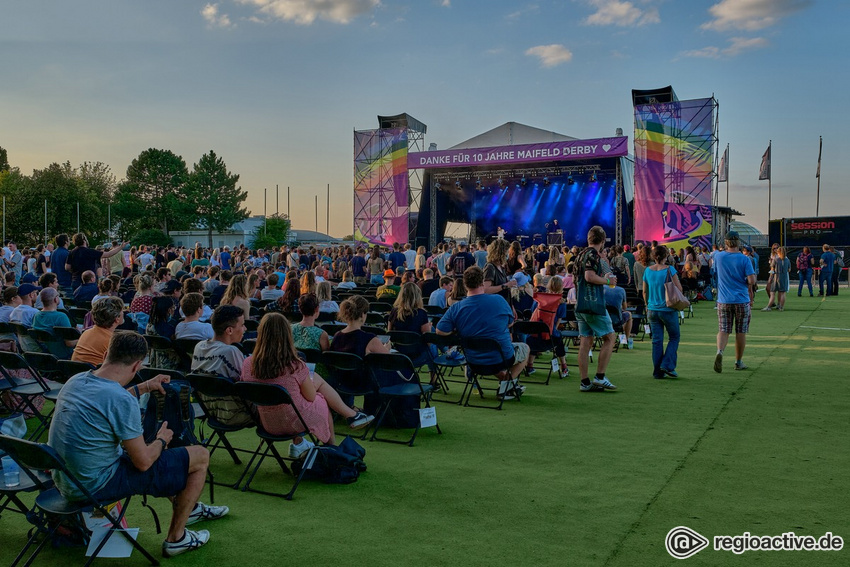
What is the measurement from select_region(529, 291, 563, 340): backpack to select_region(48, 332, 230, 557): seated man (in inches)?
212

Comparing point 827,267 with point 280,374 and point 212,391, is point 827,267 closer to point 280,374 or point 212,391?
point 280,374

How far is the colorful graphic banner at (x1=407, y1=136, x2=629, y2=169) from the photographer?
22.2 metres

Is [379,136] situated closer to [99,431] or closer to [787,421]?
[787,421]

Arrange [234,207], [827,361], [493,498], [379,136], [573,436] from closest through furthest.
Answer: [493,498] < [573,436] < [827,361] < [379,136] < [234,207]

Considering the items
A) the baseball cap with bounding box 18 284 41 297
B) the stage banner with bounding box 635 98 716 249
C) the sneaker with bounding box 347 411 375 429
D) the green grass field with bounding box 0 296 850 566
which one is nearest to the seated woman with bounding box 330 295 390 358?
the sneaker with bounding box 347 411 375 429

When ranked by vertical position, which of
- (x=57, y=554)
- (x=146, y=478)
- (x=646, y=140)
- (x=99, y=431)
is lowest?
(x=57, y=554)

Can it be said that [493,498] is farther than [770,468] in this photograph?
No

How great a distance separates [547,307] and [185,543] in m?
5.50

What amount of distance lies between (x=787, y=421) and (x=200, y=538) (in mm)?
4867

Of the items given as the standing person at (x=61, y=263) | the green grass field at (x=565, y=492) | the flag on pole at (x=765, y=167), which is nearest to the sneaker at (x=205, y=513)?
the green grass field at (x=565, y=492)

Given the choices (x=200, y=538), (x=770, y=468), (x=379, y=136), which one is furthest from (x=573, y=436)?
(x=379, y=136)

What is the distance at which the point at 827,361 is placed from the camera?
28.8ft

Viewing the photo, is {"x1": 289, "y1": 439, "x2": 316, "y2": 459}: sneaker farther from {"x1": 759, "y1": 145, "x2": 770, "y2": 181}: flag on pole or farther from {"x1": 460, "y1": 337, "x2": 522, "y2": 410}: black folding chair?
{"x1": 759, "y1": 145, "x2": 770, "y2": 181}: flag on pole

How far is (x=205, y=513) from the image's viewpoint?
3631mm
